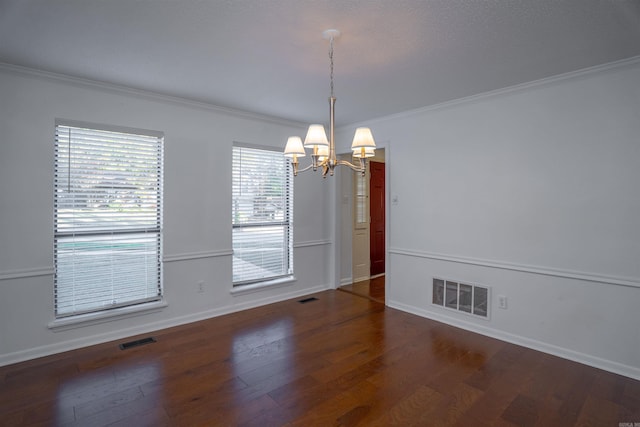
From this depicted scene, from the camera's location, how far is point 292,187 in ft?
15.6

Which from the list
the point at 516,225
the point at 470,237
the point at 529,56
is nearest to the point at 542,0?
the point at 529,56

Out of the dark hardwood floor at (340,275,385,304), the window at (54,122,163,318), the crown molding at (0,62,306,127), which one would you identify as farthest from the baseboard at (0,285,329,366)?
the crown molding at (0,62,306,127)

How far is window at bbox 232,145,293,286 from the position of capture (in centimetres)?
427

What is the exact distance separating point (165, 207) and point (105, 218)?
0.56 metres

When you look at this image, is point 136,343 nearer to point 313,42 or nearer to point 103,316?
point 103,316

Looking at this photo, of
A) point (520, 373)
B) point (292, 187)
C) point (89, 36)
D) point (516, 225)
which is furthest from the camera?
point (292, 187)

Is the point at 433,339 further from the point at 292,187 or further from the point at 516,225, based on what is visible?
the point at 292,187

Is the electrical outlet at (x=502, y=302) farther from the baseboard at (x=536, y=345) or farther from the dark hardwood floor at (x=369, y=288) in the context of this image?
the dark hardwood floor at (x=369, y=288)

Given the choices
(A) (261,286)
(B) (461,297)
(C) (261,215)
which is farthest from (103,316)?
(B) (461,297)

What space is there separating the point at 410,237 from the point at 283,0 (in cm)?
306

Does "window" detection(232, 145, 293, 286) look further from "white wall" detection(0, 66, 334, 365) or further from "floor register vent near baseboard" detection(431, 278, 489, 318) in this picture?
"floor register vent near baseboard" detection(431, 278, 489, 318)

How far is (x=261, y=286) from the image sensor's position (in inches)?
174

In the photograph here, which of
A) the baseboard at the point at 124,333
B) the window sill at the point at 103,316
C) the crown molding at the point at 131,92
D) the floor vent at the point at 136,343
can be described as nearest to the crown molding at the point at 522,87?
the crown molding at the point at 131,92

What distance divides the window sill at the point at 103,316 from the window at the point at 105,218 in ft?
0.19
